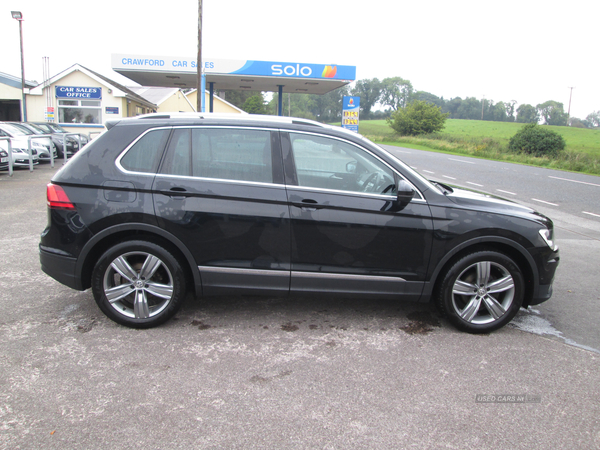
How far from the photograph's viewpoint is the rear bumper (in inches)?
149

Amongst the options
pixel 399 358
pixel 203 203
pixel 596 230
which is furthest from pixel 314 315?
pixel 596 230

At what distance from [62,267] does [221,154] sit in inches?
63.8

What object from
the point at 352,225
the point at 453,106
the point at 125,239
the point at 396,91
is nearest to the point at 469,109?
the point at 453,106

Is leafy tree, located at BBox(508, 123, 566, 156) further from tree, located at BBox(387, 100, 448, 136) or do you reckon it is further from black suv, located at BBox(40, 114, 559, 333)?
black suv, located at BBox(40, 114, 559, 333)

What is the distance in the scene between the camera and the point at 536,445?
252 centimetres

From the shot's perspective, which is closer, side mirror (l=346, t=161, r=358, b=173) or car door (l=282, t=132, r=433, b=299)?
car door (l=282, t=132, r=433, b=299)

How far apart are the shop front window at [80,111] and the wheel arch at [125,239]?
30.7 metres

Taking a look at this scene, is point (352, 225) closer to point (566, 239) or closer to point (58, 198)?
point (58, 198)

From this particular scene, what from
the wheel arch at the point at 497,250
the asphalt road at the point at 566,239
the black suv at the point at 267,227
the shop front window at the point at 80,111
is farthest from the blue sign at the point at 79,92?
the wheel arch at the point at 497,250

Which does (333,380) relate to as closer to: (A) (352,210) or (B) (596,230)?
(A) (352,210)

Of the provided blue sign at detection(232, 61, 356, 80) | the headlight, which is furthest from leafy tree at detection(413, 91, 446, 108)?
the headlight

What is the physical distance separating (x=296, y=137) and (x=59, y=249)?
2186 millimetres

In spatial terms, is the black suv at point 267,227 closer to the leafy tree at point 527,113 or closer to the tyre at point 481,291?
the tyre at point 481,291

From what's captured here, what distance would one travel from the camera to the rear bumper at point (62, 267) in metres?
3.77
